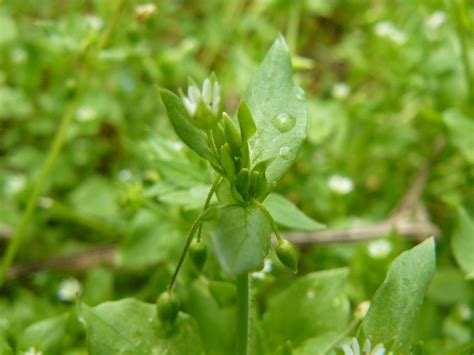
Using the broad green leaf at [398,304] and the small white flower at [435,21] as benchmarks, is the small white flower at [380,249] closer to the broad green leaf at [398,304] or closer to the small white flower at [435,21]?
the broad green leaf at [398,304]

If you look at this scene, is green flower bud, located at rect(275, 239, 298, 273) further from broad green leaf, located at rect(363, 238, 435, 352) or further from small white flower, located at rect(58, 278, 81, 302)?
small white flower, located at rect(58, 278, 81, 302)

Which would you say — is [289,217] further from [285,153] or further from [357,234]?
[357,234]

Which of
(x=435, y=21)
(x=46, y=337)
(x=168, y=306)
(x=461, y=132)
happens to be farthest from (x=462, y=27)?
(x=46, y=337)

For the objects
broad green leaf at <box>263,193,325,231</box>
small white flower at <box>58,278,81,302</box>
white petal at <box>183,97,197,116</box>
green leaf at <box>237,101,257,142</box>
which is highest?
white petal at <box>183,97,197,116</box>

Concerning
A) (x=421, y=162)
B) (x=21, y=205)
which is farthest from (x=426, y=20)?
(x=21, y=205)

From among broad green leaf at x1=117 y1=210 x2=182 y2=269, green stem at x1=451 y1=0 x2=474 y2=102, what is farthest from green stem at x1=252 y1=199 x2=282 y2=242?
green stem at x1=451 y1=0 x2=474 y2=102

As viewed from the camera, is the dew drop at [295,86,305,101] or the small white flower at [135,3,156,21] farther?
the small white flower at [135,3,156,21]
